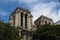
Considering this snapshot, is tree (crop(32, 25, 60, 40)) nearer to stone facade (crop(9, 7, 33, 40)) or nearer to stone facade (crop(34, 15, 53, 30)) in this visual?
stone facade (crop(9, 7, 33, 40))

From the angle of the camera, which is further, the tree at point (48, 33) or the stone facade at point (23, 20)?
the stone facade at point (23, 20)

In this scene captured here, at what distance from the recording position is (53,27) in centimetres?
5862

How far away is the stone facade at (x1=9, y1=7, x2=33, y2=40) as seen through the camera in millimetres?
72625

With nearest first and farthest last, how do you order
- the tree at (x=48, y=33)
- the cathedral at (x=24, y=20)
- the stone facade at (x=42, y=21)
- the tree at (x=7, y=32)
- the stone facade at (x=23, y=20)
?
the tree at (x=7, y=32)
the tree at (x=48, y=33)
the cathedral at (x=24, y=20)
the stone facade at (x=23, y=20)
the stone facade at (x=42, y=21)

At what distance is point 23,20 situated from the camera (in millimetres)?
74312

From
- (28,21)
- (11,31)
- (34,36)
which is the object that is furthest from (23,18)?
(11,31)

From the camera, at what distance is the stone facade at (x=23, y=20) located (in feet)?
238

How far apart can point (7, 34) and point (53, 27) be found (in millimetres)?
10765

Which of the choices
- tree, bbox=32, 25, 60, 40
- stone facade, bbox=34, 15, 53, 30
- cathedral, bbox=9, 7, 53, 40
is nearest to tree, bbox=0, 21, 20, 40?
tree, bbox=32, 25, 60, 40

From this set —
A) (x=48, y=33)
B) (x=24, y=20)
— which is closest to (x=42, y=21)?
(x=24, y=20)

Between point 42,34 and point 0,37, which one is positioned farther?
point 42,34

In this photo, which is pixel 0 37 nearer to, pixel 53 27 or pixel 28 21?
pixel 53 27

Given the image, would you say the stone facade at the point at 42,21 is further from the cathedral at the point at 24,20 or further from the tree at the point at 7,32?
the tree at the point at 7,32

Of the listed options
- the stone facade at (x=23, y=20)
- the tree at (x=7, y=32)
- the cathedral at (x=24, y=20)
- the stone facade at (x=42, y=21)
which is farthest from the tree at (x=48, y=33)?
the stone facade at (x=42, y=21)
